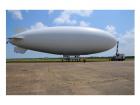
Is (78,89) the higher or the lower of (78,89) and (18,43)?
Result: the lower

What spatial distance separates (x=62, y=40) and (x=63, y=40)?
0.08 meters

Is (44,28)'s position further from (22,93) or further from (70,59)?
(22,93)

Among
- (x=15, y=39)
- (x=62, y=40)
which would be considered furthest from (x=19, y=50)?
(x=62, y=40)

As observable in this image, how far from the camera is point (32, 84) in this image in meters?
8.52

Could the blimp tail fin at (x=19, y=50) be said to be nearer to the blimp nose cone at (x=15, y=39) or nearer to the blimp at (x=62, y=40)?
the blimp at (x=62, y=40)

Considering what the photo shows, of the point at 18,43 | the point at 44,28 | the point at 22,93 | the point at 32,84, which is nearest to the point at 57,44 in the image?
the point at 44,28

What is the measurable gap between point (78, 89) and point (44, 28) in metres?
12.4

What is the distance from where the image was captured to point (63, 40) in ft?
64.3

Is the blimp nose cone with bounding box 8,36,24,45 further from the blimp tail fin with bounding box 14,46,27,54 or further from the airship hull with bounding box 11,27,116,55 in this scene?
the blimp tail fin with bounding box 14,46,27,54

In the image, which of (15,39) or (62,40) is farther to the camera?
(15,39)

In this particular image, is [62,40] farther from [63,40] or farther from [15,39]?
[15,39]

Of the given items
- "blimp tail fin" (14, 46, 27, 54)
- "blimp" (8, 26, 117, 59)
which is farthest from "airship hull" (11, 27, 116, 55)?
"blimp tail fin" (14, 46, 27, 54)
